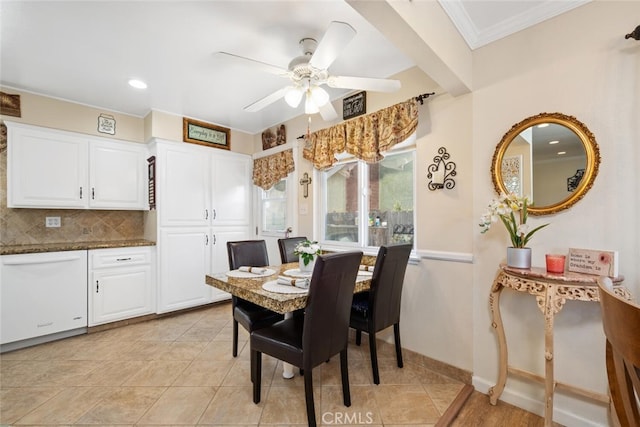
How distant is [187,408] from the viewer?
175cm

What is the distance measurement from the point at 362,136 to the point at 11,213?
3749 mm

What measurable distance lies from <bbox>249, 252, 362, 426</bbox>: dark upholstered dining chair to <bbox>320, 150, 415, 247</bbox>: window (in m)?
1.08

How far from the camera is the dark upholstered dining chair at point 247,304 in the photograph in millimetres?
2098

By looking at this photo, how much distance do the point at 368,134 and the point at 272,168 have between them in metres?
1.69

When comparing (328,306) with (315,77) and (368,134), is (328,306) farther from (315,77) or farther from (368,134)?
(368,134)

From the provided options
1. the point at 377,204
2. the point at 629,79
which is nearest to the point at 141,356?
the point at 377,204

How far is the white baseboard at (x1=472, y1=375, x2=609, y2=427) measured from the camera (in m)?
1.52

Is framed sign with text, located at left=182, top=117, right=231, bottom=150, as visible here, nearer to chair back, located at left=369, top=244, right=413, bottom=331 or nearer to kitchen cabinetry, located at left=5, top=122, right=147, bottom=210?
kitchen cabinetry, located at left=5, top=122, right=147, bottom=210

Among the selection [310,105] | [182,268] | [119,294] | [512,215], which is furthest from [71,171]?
[512,215]

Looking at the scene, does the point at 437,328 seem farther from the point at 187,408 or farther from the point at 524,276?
the point at 187,408

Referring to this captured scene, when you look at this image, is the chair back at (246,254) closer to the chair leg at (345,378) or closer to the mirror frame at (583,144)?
the chair leg at (345,378)

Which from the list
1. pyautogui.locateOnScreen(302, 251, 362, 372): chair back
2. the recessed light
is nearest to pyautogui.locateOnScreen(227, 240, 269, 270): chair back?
pyautogui.locateOnScreen(302, 251, 362, 372): chair back

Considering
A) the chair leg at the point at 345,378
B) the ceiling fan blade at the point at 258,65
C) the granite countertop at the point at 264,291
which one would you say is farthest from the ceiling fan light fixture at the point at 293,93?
the chair leg at the point at 345,378

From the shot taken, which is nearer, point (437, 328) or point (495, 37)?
point (495, 37)
